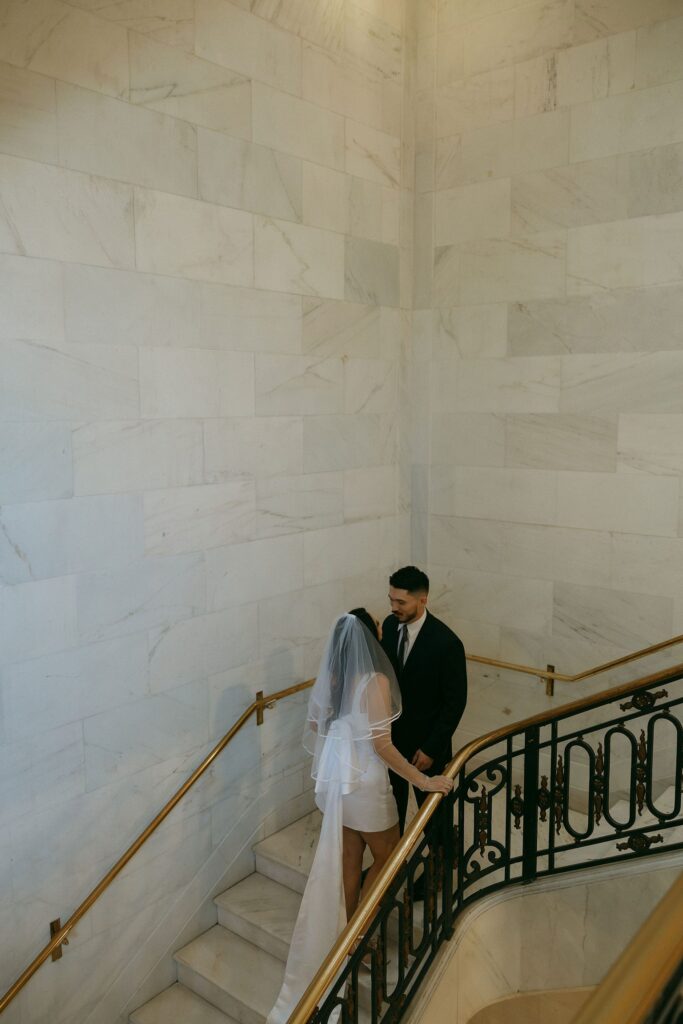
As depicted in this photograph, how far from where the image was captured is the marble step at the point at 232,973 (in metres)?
5.73

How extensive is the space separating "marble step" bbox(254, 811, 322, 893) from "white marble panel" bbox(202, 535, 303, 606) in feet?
5.11

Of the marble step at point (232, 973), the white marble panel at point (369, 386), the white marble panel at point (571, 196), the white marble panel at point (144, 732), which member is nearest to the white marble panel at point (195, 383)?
the white marble panel at point (369, 386)

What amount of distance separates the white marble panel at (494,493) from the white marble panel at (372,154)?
2.59 meters

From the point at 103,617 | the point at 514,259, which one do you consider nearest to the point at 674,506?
the point at 514,259

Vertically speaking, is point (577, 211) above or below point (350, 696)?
above

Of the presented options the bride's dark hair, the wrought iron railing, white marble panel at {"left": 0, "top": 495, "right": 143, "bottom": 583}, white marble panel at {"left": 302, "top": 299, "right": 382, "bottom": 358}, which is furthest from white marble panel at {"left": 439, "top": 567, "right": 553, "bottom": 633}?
white marble panel at {"left": 0, "top": 495, "right": 143, "bottom": 583}

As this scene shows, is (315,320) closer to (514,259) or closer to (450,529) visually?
(514,259)

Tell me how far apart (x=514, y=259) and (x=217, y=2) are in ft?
9.62

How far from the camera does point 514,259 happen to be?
706 cm

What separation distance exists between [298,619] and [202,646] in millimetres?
1018

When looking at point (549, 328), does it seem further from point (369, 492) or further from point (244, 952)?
point (244, 952)

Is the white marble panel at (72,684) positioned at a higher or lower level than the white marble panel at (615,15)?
lower

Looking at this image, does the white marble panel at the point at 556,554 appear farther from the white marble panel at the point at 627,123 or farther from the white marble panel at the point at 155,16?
the white marble panel at the point at 155,16

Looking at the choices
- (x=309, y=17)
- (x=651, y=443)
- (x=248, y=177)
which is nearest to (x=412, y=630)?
(x=651, y=443)
